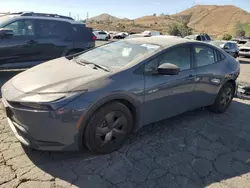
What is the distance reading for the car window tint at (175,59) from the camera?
138 inches

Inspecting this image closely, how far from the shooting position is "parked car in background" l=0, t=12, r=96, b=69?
6.38 metres

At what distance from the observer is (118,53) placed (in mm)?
3877

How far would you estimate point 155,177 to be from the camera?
287 cm

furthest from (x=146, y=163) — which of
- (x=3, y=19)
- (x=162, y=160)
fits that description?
(x=3, y=19)

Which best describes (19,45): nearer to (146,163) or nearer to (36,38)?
(36,38)

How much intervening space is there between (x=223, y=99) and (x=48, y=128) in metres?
3.70

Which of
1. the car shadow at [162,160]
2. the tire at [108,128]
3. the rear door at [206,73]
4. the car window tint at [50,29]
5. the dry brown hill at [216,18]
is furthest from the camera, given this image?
the dry brown hill at [216,18]

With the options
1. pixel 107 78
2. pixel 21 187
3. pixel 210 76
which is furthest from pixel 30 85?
pixel 210 76

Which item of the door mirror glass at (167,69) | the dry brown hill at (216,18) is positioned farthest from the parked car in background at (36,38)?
the dry brown hill at (216,18)

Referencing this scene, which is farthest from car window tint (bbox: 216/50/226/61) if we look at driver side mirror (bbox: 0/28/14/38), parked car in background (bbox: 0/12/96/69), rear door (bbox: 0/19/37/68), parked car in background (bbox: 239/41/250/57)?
parked car in background (bbox: 239/41/250/57)

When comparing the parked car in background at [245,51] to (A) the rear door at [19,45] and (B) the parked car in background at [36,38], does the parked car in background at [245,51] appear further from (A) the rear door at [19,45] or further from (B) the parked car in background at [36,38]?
(A) the rear door at [19,45]

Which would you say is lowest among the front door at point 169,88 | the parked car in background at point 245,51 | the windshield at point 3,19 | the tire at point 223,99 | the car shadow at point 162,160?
the parked car in background at point 245,51

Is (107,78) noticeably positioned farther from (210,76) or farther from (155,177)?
(210,76)

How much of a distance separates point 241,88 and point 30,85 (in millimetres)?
5623
